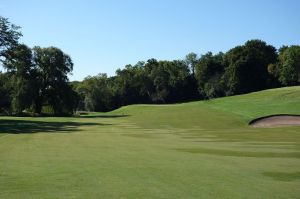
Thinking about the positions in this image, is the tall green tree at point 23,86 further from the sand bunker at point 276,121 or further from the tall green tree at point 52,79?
the sand bunker at point 276,121

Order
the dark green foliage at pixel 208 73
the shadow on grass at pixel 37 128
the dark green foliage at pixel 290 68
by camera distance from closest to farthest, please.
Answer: the shadow on grass at pixel 37 128 → the dark green foliage at pixel 290 68 → the dark green foliage at pixel 208 73

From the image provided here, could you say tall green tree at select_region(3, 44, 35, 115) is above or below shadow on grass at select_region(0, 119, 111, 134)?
above

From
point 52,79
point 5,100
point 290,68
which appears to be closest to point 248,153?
point 52,79

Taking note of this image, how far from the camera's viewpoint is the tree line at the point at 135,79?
3647 inches

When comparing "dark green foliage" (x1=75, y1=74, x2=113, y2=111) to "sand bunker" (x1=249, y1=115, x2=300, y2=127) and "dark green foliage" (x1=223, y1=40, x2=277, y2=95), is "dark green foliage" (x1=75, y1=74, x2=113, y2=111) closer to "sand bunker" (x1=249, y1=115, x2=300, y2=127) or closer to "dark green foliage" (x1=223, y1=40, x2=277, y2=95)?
"dark green foliage" (x1=223, y1=40, x2=277, y2=95)

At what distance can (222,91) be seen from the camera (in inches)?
4983

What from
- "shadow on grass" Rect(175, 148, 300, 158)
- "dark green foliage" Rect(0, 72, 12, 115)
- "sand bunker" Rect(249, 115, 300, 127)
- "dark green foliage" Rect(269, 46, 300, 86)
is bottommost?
"shadow on grass" Rect(175, 148, 300, 158)

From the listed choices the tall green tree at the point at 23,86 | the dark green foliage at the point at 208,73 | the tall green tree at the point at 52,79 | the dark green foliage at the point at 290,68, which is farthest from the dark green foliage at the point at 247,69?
the tall green tree at the point at 23,86

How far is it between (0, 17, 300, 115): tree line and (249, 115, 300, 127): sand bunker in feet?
136

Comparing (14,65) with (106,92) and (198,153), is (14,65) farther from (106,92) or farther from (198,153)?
(106,92)

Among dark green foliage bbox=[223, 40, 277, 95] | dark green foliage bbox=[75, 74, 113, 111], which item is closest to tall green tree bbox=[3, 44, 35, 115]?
dark green foliage bbox=[75, 74, 113, 111]

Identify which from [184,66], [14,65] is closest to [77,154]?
[14,65]

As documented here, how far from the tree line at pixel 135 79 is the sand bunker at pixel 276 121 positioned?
136 feet

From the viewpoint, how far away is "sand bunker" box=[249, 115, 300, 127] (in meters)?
45.9
